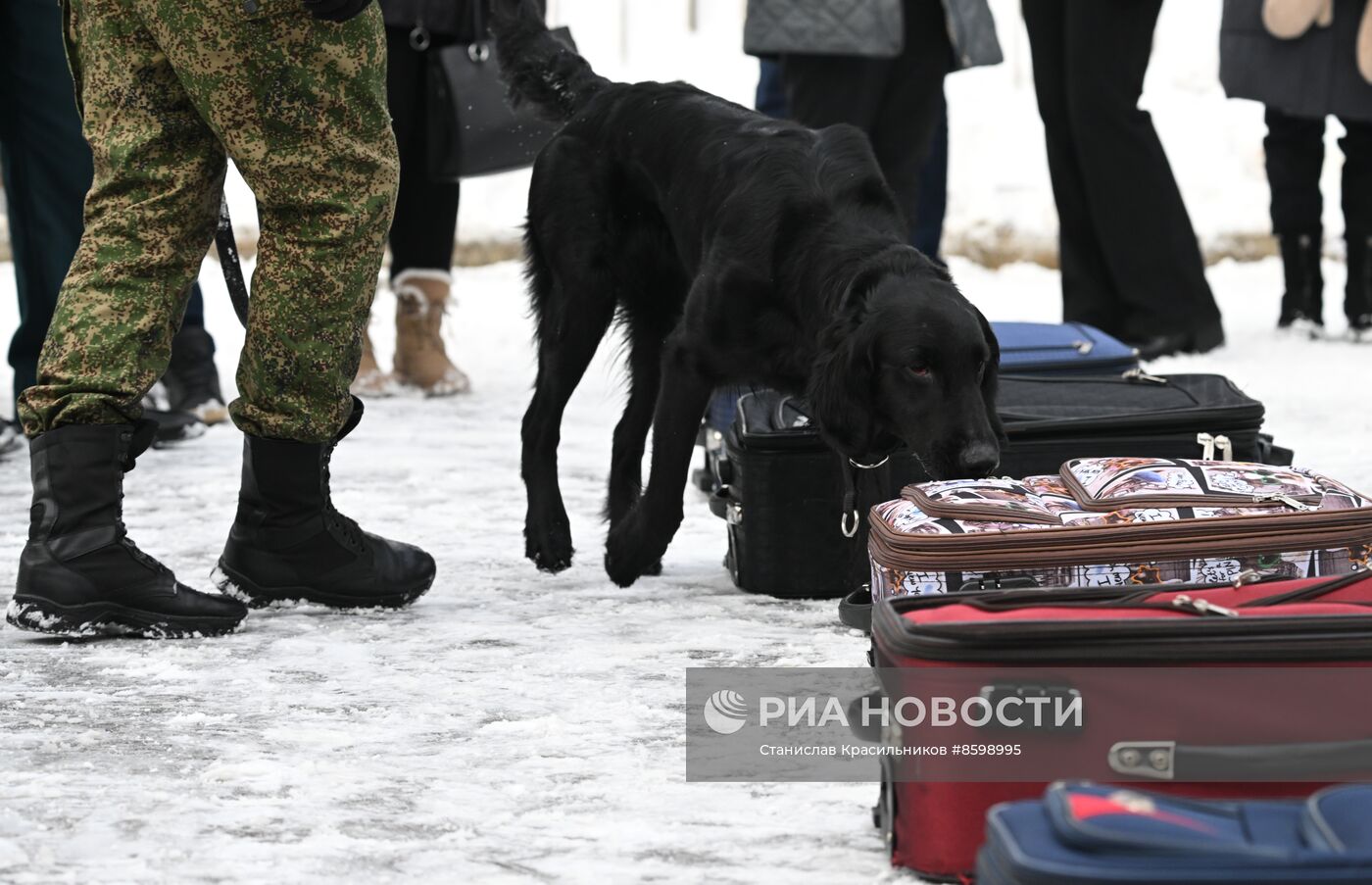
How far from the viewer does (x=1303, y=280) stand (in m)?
6.45

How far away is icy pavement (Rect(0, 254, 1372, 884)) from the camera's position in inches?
68.8

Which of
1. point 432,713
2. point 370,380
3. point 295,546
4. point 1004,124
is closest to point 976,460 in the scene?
point 432,713

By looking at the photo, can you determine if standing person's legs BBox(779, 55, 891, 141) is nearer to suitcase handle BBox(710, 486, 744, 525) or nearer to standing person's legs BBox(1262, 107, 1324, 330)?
standing person's legs BBox(1262, 107, 1324, 330)

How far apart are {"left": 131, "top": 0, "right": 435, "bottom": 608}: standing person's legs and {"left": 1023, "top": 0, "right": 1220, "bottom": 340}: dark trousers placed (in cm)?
365

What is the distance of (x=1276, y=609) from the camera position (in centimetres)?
175

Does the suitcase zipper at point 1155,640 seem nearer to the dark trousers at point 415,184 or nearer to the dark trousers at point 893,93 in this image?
the dark trousers at point 893,93

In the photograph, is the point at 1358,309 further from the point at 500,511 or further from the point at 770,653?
the point at 770,653

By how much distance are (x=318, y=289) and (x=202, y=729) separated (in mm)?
795

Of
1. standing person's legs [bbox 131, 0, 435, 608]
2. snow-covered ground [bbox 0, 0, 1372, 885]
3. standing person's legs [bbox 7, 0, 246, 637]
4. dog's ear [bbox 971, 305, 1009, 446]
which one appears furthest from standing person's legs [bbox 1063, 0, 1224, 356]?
standing person's legs [bbox 7, 0, 246, 637]

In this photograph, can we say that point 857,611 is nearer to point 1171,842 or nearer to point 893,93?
point 1171,842

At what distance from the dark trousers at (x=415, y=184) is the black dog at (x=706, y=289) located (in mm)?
1592

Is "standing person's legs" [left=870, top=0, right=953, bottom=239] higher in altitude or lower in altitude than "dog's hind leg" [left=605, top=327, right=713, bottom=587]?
higher

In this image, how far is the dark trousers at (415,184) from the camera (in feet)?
17.0

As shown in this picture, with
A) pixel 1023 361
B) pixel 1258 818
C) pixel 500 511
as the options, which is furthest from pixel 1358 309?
pixel 1258 818
